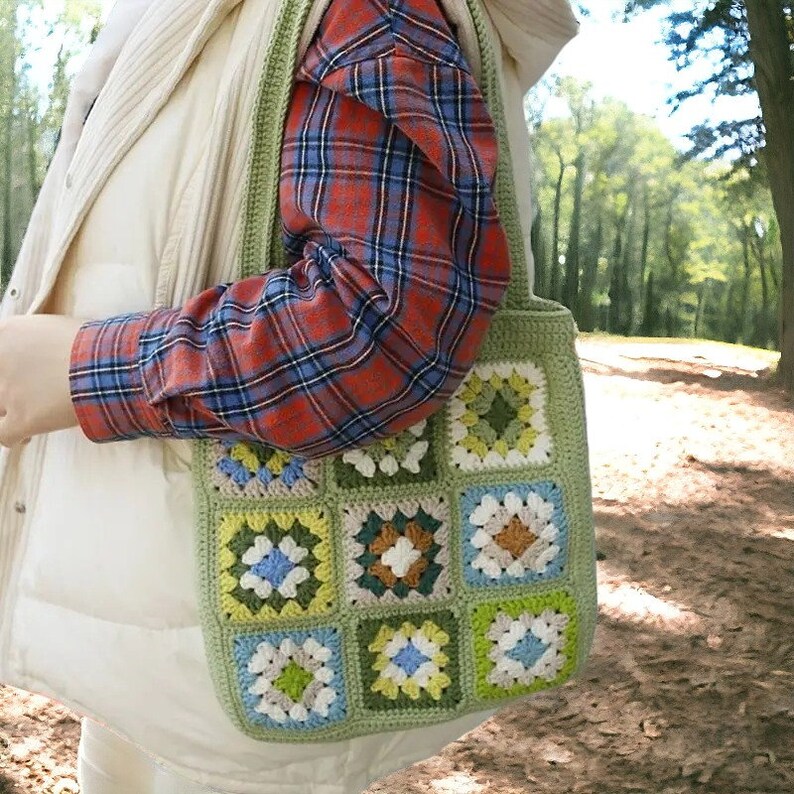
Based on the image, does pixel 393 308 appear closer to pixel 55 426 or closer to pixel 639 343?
pixel 55 426

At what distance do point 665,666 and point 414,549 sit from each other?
73.5 inches

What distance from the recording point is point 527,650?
2.15 ft

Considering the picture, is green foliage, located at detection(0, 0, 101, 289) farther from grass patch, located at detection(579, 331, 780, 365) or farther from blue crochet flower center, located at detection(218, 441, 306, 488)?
grass patch, located at detection(579, 331, 780, 365)

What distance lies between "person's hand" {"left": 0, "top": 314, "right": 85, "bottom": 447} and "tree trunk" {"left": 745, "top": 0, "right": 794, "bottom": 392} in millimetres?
4392

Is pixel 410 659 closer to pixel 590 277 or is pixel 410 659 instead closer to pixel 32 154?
pixel 32 154

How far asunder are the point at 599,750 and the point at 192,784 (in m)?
1.47

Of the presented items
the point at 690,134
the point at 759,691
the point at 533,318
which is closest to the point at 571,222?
the point at 690,134

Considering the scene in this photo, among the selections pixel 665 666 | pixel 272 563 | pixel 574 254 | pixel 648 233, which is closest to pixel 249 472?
pixel 272 563

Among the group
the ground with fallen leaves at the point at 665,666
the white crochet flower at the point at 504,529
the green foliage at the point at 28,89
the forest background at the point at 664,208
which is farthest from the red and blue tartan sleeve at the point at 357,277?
the forest background at the point at 664,208

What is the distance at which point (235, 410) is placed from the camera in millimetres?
532

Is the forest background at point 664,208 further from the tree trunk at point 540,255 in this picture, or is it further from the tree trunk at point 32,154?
the tree trunk at point 32,154

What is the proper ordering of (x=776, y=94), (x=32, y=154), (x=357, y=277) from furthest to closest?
(x=776, y=94) → (x=32, y=154) → (x=357, y=277)

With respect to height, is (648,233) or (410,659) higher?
(648,233)

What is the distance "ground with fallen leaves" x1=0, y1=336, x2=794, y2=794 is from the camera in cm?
189
